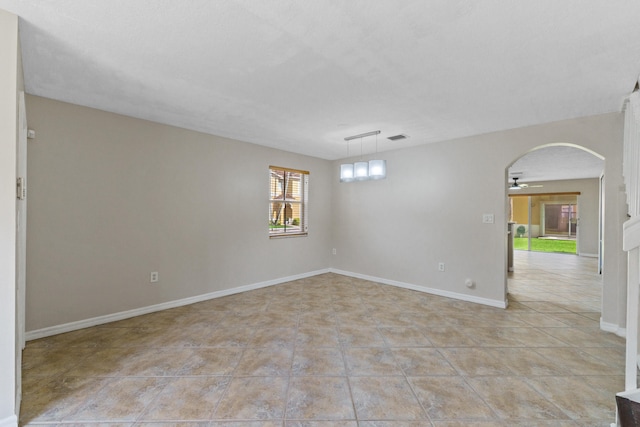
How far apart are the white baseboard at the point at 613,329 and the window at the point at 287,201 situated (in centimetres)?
417

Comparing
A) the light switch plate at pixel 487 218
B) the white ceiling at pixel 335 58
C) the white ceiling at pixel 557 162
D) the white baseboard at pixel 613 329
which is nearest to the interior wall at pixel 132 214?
the white ceiling at pixel 335 58

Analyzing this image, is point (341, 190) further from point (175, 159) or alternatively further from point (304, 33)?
point (304, 33)

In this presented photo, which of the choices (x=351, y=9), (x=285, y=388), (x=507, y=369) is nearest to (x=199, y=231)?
(x=285, y=388)

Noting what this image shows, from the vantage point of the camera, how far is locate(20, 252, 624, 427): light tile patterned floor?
1710 mm

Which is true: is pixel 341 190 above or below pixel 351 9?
below

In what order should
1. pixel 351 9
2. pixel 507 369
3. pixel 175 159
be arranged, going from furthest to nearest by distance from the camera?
pixel 175 159, pixel 507 369, pixel 351 9

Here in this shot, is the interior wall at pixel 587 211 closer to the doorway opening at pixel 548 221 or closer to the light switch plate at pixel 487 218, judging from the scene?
the doorway opening at pixel 548 221

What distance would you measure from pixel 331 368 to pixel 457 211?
119 inches

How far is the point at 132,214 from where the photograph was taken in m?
3.28

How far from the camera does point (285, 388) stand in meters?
1.96

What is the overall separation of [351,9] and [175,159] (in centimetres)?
300
